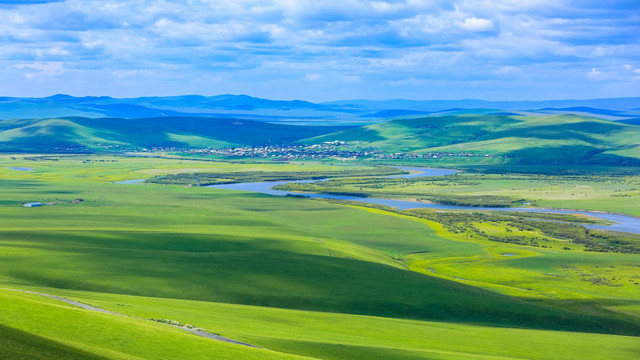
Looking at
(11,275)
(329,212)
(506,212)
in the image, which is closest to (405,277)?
(11,275)

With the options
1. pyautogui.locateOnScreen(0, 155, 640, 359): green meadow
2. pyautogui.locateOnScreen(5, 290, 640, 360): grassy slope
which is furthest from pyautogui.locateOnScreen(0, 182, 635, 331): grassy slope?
pyautogui.locateOnScreen(5, 290, 640, 360): grassy slope

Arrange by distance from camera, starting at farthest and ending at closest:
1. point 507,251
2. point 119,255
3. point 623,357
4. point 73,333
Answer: point 507,251 → point 119,255 → point 623,357 → point 73,333

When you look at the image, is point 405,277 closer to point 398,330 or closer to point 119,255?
point 398,330

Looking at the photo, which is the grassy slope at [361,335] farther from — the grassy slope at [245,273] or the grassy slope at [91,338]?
the grassy slope at [245,273]

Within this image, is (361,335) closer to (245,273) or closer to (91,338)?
(245,273)

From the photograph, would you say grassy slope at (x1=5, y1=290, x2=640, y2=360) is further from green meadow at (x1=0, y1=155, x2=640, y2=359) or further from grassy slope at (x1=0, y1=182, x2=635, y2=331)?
grassy slope at (x1=0, y1=182, x2=635, y2=331)

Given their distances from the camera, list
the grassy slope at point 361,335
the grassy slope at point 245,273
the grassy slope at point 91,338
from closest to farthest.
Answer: the grassy slope at point 91,338 < the grassy slope at point 361,335 < the grassy slope at point 245,273

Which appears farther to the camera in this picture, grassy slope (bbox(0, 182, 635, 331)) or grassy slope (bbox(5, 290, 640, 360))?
grassy slope (bbox(0, 182, 635, 331))

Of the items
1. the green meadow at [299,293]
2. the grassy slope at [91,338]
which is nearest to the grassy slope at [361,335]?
the green meadow at [299,293]

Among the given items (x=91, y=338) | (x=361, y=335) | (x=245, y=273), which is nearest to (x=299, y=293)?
(x=245, y=273)
